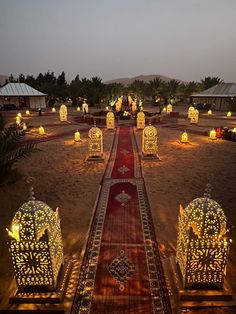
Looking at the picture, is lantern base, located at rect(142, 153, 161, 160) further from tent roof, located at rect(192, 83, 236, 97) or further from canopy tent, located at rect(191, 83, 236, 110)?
tent roof, located at rect(192, 83, 236, 97)

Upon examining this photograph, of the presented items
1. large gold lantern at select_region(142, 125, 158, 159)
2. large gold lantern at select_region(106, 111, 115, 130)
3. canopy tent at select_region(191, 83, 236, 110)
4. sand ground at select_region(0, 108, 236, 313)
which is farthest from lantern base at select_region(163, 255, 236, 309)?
canopy tent at select_region(191, 83, 236, 110)

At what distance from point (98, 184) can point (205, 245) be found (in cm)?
551

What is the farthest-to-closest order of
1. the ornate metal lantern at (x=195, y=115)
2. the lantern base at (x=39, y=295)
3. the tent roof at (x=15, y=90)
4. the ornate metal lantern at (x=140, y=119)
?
the tent roof at (x=15, y=90), the ornate metal lantern at (x=195, y=115), the ornate metal lantern at (x=140, y=119), the lantern base at (x=39, y=295)

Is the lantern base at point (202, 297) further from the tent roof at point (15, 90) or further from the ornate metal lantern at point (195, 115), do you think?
the tent roof at point (15, 90)

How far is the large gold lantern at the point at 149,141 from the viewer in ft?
38.8

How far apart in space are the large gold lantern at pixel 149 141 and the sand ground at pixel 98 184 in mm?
663

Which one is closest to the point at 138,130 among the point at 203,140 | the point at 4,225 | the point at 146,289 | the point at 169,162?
the point at 203,140

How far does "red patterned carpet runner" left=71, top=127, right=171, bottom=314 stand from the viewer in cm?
388

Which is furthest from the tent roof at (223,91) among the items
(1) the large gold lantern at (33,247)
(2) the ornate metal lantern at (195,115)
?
(1) the large gold lantern at (33,247)

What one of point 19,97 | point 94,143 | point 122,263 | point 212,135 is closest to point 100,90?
point 19,97

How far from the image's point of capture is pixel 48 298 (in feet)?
12.7

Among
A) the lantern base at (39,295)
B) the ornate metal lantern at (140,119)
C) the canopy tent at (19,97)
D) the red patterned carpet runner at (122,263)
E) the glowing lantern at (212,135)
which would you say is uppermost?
the canopy tent at (19,97)

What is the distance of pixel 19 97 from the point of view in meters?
40.2

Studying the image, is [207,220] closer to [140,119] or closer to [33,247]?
[33,247]
